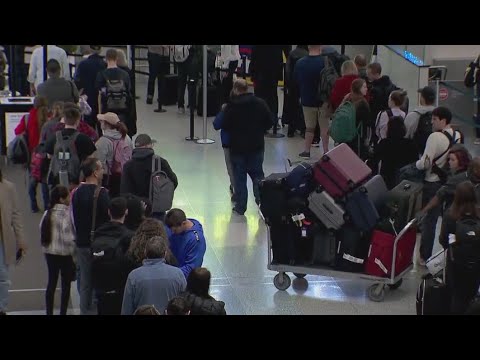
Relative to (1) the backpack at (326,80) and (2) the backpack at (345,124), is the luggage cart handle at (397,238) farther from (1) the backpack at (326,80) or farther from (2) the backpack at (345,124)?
(1) the backpack at (326,80)

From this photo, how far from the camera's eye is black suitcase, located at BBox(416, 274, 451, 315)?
5.55 metres

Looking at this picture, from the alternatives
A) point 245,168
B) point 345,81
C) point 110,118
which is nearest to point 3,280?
point 110,118

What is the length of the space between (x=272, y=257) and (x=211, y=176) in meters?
3.78

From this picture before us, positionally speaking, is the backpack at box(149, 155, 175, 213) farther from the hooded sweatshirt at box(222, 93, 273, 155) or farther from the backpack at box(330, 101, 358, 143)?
the backpack at box(330, 101, 358, 143)

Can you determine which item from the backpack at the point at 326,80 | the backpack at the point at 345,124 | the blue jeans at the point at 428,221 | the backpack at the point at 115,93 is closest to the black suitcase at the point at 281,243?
the blue jeans at the point at 428,221

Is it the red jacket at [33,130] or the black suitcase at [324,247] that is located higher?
the red jacket at [33,130]

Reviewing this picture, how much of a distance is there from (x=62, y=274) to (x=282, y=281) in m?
2.02

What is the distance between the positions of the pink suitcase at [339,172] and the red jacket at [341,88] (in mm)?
3332

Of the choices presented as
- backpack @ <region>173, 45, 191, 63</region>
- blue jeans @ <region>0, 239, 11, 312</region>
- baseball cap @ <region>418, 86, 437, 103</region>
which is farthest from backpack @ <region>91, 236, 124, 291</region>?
backpack @ <region>173, 45, 191, 63</region>

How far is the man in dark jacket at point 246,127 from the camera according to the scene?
8.36 meters

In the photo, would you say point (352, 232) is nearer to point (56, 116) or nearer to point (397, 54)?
point (56, 116)

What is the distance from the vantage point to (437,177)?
280 inches
